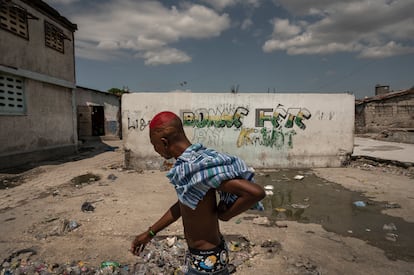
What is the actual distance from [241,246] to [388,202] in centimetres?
356

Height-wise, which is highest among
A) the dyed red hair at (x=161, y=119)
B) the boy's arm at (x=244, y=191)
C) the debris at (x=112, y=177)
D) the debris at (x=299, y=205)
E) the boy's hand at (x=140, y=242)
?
the dyed red hair at (x=161, y=119)

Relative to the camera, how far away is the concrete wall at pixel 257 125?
7.99 m

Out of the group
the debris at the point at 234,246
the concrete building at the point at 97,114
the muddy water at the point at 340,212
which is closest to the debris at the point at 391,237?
the muddy water at the point at 340,212

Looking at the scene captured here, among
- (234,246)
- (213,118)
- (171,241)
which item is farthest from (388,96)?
(171,241)

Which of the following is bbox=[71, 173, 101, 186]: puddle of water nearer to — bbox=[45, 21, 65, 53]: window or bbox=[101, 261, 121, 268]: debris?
bbox=[101, 261, 121, 268]: debris

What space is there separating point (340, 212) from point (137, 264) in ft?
11.9

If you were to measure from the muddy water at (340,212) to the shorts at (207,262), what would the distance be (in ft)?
9.07

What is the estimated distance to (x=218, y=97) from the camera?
805cm

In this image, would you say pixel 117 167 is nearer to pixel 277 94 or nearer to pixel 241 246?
pixel 277 94

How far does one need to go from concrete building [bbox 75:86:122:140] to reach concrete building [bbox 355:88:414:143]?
1721 cm

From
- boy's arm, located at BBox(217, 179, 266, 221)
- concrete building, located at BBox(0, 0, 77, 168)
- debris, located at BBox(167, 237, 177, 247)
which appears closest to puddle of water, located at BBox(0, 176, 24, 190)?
concrete building, located at BBox(0, 0, 77, 168)

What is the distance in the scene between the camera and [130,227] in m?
3.97

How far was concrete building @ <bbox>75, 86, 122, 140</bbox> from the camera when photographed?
1631 cm

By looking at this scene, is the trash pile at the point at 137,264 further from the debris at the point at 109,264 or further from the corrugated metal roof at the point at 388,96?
the corrugated metal roof at the point at 388,96
